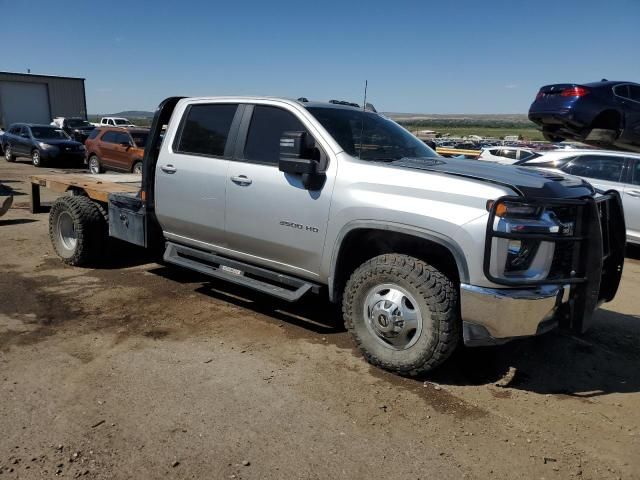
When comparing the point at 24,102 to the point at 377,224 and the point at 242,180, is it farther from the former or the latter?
the point at 377,224

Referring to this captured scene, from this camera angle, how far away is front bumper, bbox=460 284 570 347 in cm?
321

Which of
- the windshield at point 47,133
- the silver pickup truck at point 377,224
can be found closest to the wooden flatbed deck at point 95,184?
the silver pickup truck at point 377,224

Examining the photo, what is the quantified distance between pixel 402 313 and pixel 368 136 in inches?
60.9

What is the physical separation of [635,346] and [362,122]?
9.99 ft

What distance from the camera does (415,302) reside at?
3.60m

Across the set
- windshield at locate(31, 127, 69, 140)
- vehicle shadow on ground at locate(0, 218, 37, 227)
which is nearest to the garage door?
windshield at locate(31, 127, 69, 140)

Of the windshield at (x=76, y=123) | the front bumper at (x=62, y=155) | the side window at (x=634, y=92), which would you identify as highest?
the side window at (x=634, y=92)

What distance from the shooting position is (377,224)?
3662 mm

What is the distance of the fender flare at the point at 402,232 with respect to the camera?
331 centimetres

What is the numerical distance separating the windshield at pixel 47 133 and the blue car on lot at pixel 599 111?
57.4 feet

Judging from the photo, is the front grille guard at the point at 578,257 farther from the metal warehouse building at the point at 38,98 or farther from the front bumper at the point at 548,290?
the metal warehouse building at the point at 38,98

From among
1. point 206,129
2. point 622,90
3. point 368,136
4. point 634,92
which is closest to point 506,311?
point 368,136

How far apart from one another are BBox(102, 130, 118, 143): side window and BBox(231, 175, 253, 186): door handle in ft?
41.8

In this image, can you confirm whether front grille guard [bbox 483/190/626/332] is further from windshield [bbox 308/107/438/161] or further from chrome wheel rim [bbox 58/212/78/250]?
chrome wheel rim [bbox 58/212/78/250]
